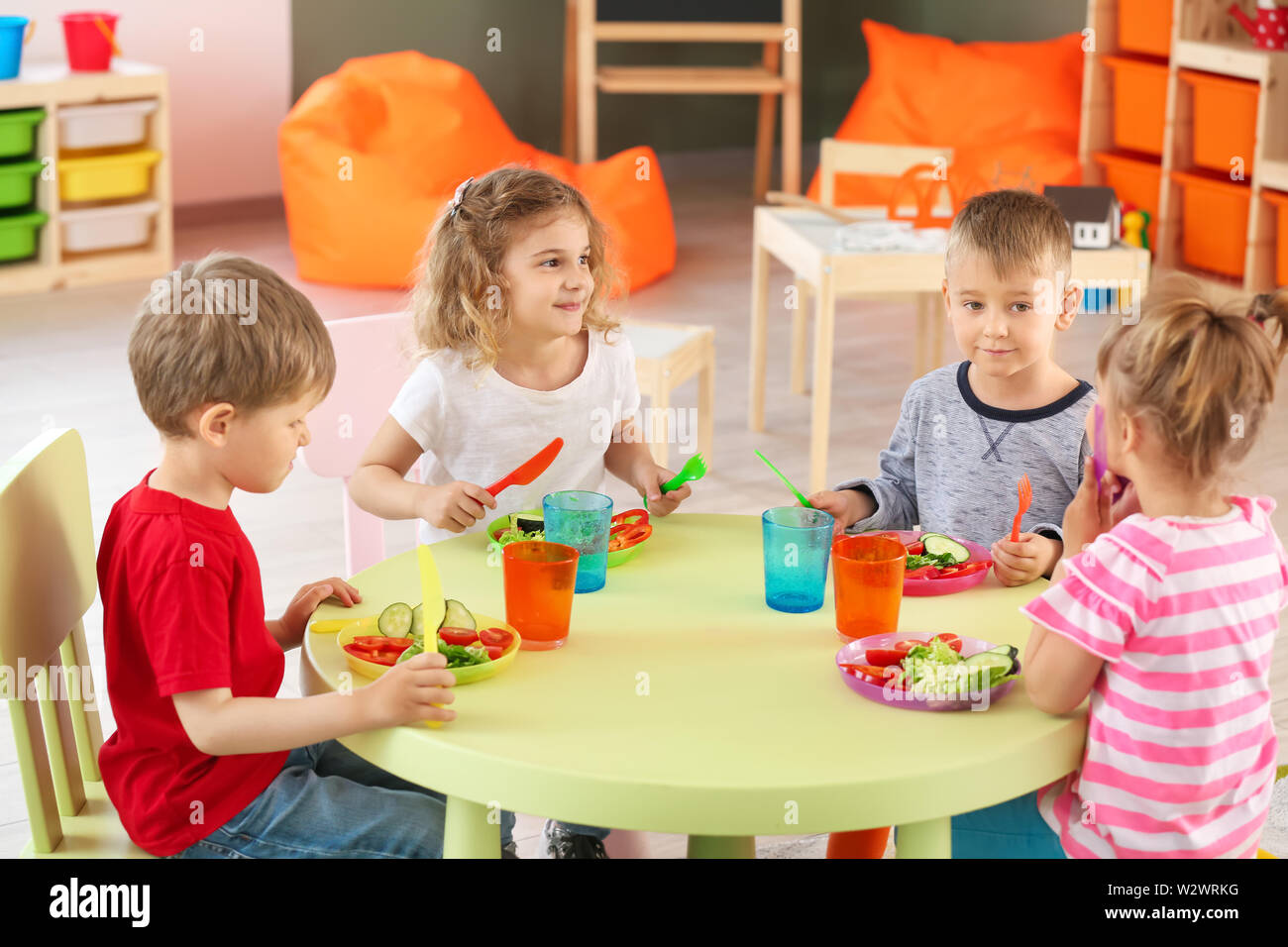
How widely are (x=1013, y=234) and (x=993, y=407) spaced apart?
21 centimetres

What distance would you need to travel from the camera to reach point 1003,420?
1820 mm

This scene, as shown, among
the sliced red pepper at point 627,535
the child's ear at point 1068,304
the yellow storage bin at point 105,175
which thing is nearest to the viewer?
the sliced red pepper at point 627,535

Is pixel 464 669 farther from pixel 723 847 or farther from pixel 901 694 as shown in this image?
pixel 723 847

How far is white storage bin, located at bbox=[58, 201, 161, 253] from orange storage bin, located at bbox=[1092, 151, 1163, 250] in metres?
3.23

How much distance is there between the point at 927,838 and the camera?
3.99ft

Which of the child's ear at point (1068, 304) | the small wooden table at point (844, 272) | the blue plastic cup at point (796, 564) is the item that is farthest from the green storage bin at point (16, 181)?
the blue plastic cup at point (796, 564)

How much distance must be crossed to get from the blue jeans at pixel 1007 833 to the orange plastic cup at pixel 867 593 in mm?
245

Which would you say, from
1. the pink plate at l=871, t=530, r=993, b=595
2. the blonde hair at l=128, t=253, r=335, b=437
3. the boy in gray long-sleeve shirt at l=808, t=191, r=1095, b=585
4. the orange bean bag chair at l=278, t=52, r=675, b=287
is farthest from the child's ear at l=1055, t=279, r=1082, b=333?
the orange bean bag chair at l=278, t=52, r=675, b=287

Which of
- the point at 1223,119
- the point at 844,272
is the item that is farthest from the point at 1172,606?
the point at 1223,119

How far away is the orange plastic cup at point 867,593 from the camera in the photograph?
138 cm

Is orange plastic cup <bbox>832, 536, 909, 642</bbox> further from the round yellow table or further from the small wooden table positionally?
the small wooden table

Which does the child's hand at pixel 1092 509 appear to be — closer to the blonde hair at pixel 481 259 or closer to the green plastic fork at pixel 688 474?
the green plastic fork at pixel 688 474

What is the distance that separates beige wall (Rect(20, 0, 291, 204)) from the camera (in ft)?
18.0

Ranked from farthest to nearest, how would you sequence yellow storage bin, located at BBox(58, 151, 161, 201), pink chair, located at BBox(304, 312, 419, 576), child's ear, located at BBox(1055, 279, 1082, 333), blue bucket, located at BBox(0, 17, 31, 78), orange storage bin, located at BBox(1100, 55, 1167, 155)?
orange storage bin, located at BBox(1100, 55, 1167, 155), yellow storage bin, located at BBox(58, 151, 161, 201), blue bucket, located at BBox(0, 17, 31, 78), pink chair, located at BBox(304, 312, 419, 576), child's ear, located at BBox(1055, 279, 1082, 333)
